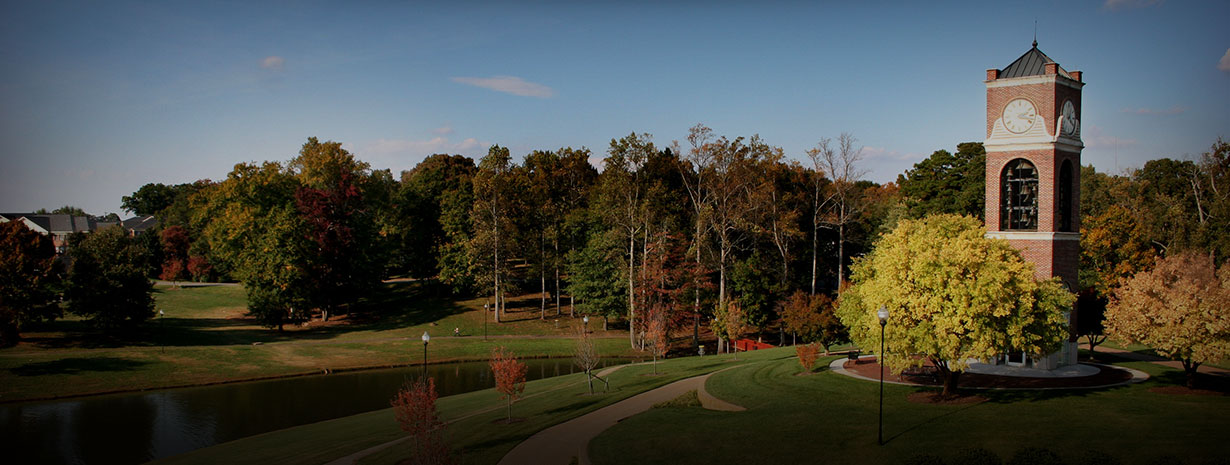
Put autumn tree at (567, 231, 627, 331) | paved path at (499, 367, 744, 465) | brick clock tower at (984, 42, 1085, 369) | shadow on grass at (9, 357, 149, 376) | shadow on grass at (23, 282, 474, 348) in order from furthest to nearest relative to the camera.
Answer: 1. autumn tree at (567, 231, 627, 331)
2. shadow on grass at (23, 282, 474, 348)
3. shadow on grass at (9, 357, 149, 376)
4. brick clock tower at (984, 42, 1085, 369)
5. paved path at (499, 367, 744, 465)

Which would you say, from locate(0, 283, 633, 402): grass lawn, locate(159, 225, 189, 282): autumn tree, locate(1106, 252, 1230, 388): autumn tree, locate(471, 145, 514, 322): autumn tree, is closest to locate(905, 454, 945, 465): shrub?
locate(1106, 252, 1230, 388): autumn tree

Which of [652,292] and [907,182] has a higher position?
[907,182]

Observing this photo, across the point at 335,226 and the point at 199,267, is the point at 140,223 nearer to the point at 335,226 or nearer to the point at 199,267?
the point at 199,267

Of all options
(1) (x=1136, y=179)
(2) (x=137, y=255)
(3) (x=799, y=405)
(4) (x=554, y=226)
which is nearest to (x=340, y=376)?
(2) (x=137, y=255)

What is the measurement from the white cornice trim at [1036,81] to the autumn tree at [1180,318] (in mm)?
→ 8517

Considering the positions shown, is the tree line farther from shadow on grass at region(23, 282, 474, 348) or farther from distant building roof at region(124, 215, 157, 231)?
distant building roof at region(124, 215, 157, 231)

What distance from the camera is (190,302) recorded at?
2448 inches

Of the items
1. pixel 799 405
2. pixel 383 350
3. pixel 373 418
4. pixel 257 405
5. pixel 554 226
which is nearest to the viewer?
pixel 799 405

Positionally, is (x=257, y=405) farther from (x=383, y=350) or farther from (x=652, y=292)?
(x=652, y=292)

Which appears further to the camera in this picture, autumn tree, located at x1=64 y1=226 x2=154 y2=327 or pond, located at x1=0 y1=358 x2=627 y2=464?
autumn tree, located at x1=64 y1=226 x2=154 y2=327

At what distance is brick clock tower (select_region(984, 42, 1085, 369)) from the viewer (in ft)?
89.7

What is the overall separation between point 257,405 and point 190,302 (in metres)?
37.3

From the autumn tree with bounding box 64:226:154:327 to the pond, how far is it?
545 inches

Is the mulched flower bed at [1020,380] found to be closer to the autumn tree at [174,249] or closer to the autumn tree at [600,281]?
the autumn tree at [600,281]
